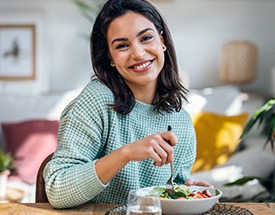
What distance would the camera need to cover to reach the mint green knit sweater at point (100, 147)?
1.66m

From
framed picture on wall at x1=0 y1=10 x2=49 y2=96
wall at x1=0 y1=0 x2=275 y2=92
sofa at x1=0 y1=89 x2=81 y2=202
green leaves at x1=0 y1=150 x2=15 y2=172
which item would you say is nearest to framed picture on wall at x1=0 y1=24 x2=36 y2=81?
framed picture on wall at x1=0 y1=10 x2=49 y2=96

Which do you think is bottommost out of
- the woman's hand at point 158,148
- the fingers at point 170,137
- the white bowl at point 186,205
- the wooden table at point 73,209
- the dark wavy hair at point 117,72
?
the wooden table at point 73,209

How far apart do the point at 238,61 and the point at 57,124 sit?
1.30 meters

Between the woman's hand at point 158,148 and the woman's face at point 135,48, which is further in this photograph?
the woman's face at point 135,48

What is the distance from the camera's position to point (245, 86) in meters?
4.57

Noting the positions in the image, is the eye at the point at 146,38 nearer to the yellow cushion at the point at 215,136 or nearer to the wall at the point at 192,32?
the yellow cushion at the point at 215,136

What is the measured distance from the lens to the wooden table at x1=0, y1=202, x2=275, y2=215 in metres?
1.65

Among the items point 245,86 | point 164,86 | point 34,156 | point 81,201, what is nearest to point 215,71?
point 245,86

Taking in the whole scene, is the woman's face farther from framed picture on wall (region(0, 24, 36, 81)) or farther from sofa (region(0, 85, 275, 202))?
framed picture on wall (region(0, 24, 36, 81))

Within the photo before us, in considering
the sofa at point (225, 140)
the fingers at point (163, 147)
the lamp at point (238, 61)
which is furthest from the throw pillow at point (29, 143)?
the fingers at point (163, 147)

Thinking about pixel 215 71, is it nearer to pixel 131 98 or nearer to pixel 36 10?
pixel 36 10

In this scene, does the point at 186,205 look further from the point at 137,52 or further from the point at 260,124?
the point at 260,124

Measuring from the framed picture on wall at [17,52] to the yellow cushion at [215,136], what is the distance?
128cm

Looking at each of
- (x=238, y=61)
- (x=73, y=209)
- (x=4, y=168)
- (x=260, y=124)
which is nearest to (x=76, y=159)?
(x=73, y=209)
